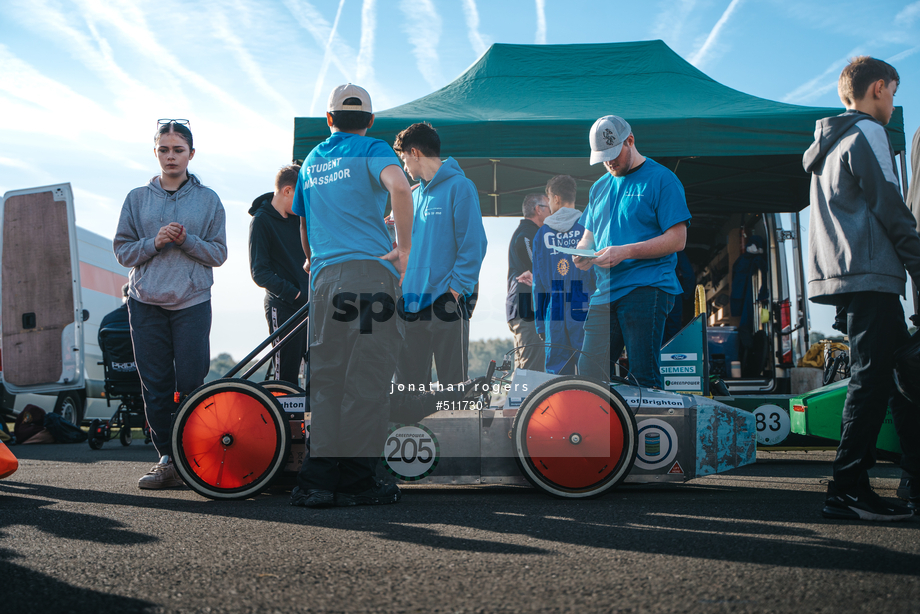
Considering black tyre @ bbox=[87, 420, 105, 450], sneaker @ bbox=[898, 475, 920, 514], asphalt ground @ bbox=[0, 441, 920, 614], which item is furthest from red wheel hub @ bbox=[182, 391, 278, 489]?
black tyre @ bbox=[87, 420, 105, 450]

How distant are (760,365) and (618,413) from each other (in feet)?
13.4

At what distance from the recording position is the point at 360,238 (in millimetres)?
3072

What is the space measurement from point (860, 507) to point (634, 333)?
1149 millimetres

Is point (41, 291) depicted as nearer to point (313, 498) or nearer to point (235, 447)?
point (235, 447)

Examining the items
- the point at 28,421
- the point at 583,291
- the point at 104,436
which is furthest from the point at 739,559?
the point at 28,421

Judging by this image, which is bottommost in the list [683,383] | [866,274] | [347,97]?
[683,383]

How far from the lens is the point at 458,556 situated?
6.63 ft

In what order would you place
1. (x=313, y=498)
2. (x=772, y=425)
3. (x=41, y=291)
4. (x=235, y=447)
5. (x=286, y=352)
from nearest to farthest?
(x=313, y=498), (x=235, y=447), (x=286, y=352), (x=772, y=425), (x=41, y=291)

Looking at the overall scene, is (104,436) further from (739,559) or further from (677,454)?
(739,559)

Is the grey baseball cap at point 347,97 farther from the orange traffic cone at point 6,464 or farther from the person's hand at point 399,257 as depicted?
the orange traffic cone at point 6,464

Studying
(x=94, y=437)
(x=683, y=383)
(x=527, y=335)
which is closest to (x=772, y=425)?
(x=683, y=383)

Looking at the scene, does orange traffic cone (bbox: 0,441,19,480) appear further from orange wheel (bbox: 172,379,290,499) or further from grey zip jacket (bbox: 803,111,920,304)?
grey zip jacket (bbox: 803,111,920,304)

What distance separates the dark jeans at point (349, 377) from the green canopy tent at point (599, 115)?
3.17m

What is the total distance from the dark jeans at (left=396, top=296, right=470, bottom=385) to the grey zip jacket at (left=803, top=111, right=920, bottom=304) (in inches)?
60.8
